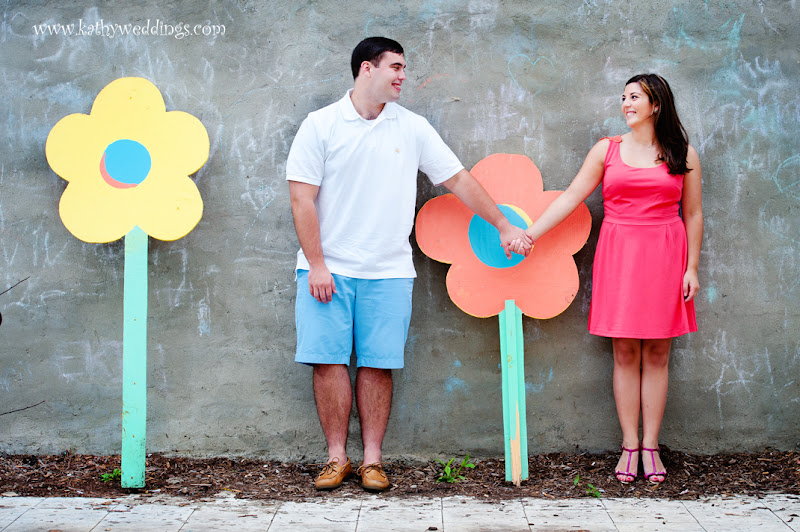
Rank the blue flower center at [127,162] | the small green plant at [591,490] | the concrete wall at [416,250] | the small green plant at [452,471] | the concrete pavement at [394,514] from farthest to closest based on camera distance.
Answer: the concrete wall at [416,250], the small green plant at [452,471], the blue flower center at [127,162], the small green plant at [591,490], the concrete pavement at [394,514]

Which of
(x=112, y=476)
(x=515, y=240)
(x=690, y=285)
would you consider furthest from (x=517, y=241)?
(x=112, y=476)

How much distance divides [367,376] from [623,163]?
1544 millimetres

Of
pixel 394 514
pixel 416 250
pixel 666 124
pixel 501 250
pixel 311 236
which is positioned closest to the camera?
pixel 394 514

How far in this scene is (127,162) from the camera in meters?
3.46

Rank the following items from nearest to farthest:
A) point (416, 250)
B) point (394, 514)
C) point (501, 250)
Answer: point (394, 514) < point (501, 250) < point (416, 250)

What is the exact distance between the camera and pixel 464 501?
3.25m

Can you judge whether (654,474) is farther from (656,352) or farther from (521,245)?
(521,245)

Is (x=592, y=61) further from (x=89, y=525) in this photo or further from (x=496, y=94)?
(x=89, y=525)

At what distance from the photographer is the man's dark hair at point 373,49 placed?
11.1 feet

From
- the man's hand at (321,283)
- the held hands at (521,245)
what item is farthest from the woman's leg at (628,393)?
the man's hand at (321,283)

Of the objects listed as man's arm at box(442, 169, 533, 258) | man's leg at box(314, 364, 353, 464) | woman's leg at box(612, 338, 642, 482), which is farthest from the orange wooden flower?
man's leg at box(314, 364, 353, 464)

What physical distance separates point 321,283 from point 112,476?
138 cm

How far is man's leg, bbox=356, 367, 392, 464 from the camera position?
11.5ft

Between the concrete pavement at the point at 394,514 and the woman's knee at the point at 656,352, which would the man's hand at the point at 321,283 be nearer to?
the concrete pavement at the point at 394,514
